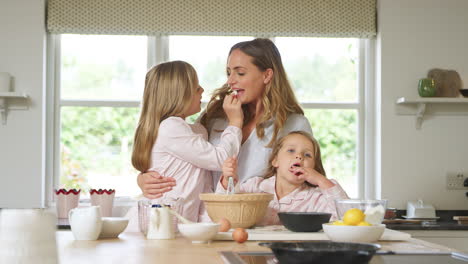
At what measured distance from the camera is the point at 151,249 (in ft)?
6.15

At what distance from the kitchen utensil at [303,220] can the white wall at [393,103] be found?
2.41 m

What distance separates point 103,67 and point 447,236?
2.51m

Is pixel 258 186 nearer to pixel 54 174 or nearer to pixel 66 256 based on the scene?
pixel 66 256

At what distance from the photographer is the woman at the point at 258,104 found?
310 centimetres

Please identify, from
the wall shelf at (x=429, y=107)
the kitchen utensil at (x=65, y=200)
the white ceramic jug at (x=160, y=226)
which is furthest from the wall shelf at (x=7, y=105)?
the white ceramic jug at (x=160, y=226)

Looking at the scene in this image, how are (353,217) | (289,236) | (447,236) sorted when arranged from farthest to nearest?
(447,236), (289,236), (353,217)

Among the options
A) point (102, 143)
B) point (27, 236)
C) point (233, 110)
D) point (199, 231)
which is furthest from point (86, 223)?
point (102, 143)

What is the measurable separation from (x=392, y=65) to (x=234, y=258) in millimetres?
3236

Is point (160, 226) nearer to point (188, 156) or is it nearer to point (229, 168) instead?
point (229, 168)

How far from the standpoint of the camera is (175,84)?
3062 millimetres

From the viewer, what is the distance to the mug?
4441mm

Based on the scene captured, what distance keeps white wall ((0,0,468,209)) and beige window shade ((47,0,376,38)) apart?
147mm

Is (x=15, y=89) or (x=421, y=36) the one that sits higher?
(x=421, y=36)

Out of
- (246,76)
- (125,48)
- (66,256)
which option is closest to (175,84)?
(246,76)
